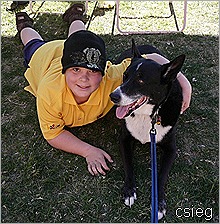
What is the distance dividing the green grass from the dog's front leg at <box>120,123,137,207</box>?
6cm

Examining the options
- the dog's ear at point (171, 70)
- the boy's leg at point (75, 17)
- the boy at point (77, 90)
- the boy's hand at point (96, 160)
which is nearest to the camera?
the dog's ear at point (171, 70)

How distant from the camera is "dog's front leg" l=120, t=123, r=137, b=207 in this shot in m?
2.39

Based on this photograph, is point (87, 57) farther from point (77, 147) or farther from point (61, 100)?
point (77, 147)

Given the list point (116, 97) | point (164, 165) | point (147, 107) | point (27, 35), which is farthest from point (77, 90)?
point (27, 35)

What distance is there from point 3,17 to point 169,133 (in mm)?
2685

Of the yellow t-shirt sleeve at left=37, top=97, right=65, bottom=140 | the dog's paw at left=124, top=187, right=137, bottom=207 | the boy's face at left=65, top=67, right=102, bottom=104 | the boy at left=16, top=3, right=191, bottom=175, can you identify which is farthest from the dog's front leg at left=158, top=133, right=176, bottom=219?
the yellow t-shirt sleeve at left=37, top=97, right=65, bottom=140

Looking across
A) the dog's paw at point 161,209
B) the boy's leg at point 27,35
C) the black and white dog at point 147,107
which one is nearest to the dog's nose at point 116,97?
the black and white dog at point 147,107

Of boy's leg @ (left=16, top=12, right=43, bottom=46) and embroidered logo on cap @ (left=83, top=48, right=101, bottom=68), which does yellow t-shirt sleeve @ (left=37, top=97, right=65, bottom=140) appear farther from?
boy's leg @ (left=16, top=12, right=43, bottom=46)

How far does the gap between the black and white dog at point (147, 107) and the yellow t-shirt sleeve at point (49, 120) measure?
0.45m

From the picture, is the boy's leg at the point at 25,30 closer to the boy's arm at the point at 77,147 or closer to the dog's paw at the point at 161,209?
the boy's arm at the point at 77,147

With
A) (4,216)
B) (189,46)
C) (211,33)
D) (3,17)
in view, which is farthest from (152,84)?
(3,17)

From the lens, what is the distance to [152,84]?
226 centimetres

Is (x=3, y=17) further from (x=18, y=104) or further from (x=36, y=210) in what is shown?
(x=36, y=210)

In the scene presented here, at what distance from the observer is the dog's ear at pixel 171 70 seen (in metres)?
2.21
